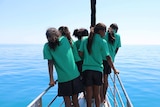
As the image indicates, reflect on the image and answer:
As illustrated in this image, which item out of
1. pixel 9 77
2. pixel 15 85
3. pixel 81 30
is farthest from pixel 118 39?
pixel 9 77

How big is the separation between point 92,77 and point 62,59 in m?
0.48

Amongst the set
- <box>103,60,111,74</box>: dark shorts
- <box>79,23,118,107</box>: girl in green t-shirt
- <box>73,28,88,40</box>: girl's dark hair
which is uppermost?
<box>73,28,88,40</box>: girl's dark hair

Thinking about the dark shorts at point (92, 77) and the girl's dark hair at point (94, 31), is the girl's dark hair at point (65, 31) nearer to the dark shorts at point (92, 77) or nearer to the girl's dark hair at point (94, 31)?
the girl's dark hair at point (94, 31)

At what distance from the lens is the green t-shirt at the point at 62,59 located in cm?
190

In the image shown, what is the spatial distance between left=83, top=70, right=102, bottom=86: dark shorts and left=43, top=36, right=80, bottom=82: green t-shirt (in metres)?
0.27

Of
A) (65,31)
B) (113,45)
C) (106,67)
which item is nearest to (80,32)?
(65,31)

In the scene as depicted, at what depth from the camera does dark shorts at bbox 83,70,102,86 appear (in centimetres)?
222

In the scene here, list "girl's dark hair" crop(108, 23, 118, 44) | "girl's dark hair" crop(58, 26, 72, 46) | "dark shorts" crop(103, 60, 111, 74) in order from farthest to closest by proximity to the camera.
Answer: "dark shorts" crop(103, 60, 111, 74), "girl's dark hair" crop(108, 23, 118, 44), "girl's dark hair" crop(58, 26, 72, 46)

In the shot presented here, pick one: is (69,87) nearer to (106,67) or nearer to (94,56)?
(94,56)

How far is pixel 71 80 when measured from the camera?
2002mm

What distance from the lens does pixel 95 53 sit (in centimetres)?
214

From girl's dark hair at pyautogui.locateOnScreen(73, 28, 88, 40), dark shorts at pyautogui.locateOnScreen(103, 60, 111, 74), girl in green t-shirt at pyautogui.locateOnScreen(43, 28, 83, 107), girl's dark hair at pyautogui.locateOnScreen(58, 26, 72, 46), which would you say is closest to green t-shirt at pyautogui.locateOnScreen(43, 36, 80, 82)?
girl in green t-shirt at pyautogui.locateOnScreen(43, 28, 83, 107)

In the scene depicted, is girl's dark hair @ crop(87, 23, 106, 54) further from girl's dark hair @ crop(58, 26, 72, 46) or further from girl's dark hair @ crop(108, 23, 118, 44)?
girl's dark hair @ crop(108, 23, 118, 44)

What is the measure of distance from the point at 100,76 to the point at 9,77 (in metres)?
12.1
